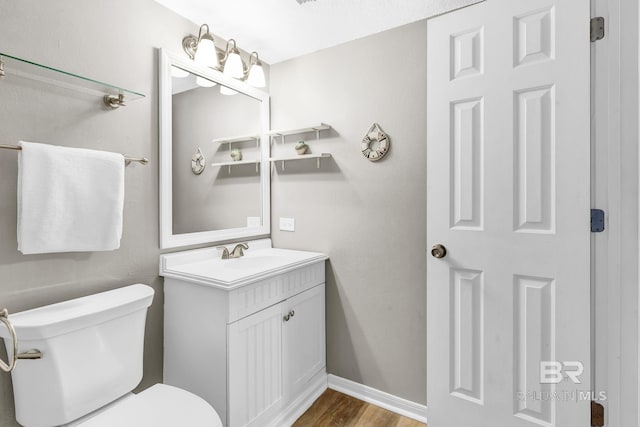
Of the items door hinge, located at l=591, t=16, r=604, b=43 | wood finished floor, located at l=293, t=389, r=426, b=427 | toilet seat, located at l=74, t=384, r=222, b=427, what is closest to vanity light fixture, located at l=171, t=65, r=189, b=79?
A: toilet seat, located at l=74, t=384, r=222, b=427

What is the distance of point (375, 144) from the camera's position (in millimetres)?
1866

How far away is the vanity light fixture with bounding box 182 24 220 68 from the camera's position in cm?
169

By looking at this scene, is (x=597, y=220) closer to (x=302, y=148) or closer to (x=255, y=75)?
(x=302, y=148)

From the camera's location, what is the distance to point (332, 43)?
6.54 ft

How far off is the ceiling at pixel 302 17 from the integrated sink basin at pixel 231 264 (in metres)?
1.32

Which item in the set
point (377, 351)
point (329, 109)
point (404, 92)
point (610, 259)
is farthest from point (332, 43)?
point (377, 351)

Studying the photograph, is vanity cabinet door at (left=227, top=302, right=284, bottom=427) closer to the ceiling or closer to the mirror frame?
the mirror frame

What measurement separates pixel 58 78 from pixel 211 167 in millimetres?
809

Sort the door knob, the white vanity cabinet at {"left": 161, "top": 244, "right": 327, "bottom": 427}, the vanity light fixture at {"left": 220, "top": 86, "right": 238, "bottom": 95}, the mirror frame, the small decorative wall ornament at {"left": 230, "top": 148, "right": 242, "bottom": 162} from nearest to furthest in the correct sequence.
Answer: the white vanity cabinet at {"left": 161, "top": 244, "right": 327, "bottom": 427} < the door knob < the mirror frame < the vanity light fixture at {"left": 220, "top": 86, "right": 238, "bottom": 95} < the small decorative wall ornament at {"left": 230, "top": 148, "right": 242, "bottom": 162}

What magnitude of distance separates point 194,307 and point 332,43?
1.76 m

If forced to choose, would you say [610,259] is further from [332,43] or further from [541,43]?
[332,43]

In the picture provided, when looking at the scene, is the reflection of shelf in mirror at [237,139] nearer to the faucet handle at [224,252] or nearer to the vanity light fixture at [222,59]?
the vanity light fixture at [222,59]

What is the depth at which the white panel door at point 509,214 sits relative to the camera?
124cm

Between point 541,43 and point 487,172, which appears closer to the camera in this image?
point 541,43
